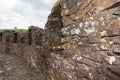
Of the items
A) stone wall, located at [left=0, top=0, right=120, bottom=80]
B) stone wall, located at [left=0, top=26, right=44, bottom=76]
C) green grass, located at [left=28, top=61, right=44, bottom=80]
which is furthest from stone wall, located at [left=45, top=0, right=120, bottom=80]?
stone wall, located at [left=0, top=26, right=44, bottom=76]

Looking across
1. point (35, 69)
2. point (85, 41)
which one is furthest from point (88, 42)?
point (35, 69)

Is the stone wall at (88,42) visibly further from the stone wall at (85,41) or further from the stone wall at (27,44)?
the stone wall at (27,44)

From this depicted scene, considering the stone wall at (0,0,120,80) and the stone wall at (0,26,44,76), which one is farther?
the stone wall at (0,26,44,76)

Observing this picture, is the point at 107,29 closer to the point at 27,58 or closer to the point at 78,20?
the point at 78,20

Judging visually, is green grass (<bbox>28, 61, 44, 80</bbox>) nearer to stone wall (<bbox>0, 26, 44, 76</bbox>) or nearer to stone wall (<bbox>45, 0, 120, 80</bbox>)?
stone wall (<bbox>0, 26, 44, 76</bbox>)

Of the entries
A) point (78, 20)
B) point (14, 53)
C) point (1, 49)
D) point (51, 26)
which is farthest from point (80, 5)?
point (1, 49)

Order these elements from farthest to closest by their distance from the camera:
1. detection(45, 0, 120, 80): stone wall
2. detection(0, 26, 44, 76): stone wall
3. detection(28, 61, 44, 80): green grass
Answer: detection(0, 26, 44, 76): stone wall
detection(28, 61, 44, 80): green grass
detection(45, 0, 120, 80): stone wall

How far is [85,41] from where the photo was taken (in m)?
3.57

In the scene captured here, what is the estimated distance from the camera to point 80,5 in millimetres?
3801

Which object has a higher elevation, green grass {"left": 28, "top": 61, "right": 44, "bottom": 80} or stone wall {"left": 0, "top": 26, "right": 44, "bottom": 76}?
stone wall {"left": 0, "top": 26, "right": 44, "bottom": 76}

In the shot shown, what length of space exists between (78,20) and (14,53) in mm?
9906

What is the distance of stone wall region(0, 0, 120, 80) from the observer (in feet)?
9.60

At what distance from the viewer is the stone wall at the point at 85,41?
293cm

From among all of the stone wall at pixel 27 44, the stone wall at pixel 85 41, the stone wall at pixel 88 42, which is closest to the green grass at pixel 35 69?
the stone wall at pixel 27 44
